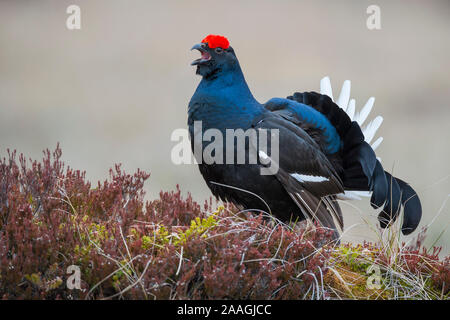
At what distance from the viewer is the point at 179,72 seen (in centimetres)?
1366

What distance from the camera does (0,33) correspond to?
1586 cm

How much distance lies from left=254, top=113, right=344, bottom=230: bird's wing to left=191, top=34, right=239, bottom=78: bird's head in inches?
19.8

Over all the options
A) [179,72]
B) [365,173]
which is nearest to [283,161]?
[365,173]

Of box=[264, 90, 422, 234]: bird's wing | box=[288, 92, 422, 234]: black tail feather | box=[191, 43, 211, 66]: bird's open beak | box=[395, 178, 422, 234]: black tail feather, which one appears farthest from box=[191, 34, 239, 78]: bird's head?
box=[395, 178, 422, 234]: black tail feather

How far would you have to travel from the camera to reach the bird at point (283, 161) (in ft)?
13.4

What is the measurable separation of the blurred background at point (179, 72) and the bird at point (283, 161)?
290 centimetres

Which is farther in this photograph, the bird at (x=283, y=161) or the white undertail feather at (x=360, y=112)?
the white undertail feather at (x=360, y=112)

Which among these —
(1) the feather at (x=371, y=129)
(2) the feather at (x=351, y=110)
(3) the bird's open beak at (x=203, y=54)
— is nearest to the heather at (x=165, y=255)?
(3) the bird's open beak at (x=203, y=54)

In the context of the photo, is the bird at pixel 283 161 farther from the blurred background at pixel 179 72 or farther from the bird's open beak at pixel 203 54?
the blurred background at pixel 179 72

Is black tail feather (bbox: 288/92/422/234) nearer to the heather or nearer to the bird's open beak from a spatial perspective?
the heather

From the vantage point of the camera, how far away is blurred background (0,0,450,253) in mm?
9633

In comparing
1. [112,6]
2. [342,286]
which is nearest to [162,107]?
[112,6]

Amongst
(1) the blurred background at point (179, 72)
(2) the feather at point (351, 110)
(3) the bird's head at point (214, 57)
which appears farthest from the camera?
(1) the blurred background at point (179, 72)
